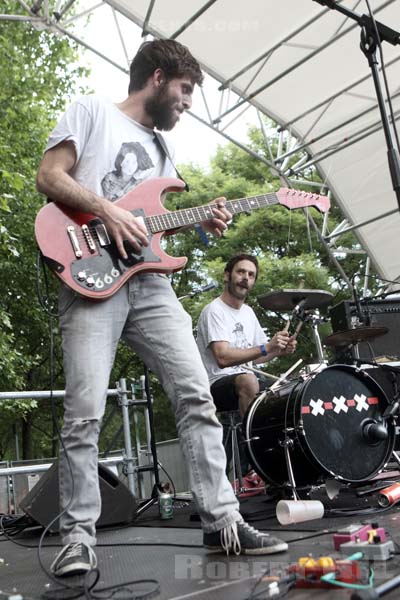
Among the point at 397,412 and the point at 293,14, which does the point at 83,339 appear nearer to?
the point at 397,412

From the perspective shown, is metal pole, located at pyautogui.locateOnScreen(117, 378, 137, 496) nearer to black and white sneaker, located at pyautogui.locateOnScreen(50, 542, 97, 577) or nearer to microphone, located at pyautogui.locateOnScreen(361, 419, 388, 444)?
microphone, located at pyautogui.locateOnScreen(361, 419, 388, 444)

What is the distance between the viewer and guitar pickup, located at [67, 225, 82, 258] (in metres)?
2.46

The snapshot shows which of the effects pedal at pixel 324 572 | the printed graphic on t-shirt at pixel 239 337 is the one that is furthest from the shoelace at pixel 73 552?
the printed graphic on t-shirt at pixel 239 337

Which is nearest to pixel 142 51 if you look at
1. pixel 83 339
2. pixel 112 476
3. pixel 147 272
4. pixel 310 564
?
pixel 147 272

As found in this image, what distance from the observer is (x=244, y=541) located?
232 centimetres

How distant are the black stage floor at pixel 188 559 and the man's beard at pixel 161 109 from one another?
1780 millimetres

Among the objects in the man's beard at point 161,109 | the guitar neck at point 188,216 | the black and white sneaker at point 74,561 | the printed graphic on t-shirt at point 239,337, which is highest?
the man's beard at point 161,109

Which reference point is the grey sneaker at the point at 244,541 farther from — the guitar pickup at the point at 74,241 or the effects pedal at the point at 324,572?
the guitar pickup at the point at 74,241

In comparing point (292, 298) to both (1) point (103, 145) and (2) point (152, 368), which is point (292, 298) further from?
(1) point (103, 145)

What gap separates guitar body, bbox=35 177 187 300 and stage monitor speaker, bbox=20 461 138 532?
179cm

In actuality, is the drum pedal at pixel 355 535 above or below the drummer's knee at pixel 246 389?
below

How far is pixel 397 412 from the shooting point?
154 inches

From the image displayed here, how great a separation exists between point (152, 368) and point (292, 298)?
204cm

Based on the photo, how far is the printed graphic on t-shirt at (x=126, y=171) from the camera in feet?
8.60
